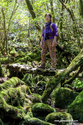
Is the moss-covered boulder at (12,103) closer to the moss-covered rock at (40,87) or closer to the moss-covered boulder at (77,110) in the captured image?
the moss-covered rock at (40,87)

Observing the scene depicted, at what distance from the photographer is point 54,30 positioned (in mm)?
5602

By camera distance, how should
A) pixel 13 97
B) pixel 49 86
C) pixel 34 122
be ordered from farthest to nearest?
pixel 13 97 → pixel 34 122 → pixel 49 86

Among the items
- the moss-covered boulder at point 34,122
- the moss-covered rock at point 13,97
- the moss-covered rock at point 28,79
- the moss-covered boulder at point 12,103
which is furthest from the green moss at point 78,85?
the moss-covered boulder at point 34,122

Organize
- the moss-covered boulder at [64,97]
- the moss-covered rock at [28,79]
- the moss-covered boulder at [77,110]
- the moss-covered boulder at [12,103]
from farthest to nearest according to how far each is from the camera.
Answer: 1. the moss-covered rock at [28,79]
2. the moss-covered boulder at [64,97]
3. the moss-covered boulder at [77,110]
4. the moss-covered boulder at [12,103]

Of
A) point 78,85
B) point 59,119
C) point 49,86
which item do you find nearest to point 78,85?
point 78,85

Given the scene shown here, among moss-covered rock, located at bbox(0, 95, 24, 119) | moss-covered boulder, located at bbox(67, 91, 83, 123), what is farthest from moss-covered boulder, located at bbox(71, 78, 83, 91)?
moss-covered rock, located at bbox(0, 95, 24, 119)

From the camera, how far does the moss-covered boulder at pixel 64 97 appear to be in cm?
910

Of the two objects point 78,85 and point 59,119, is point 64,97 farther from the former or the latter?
point 59,119

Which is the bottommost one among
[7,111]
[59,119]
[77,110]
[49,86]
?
[77,110]

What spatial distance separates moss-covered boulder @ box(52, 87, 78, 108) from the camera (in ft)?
29.9

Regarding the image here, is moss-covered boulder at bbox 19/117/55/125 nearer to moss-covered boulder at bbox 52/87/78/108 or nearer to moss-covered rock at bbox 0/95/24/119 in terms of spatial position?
moss-covered rock at bbox 0/95/24/119

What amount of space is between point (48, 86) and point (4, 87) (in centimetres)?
331

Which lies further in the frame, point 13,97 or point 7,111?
point 13,97

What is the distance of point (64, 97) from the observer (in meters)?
9.29
